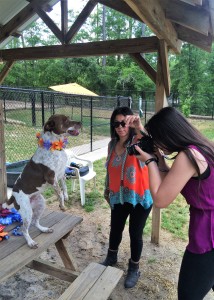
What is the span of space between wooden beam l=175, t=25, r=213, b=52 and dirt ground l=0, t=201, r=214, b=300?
2538mm

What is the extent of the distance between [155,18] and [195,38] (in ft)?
3.74

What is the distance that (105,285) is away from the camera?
2.12m

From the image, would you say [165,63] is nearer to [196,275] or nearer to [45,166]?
[45,166]

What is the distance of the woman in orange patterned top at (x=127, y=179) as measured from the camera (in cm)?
272

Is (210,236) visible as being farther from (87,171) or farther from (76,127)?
(87,171)

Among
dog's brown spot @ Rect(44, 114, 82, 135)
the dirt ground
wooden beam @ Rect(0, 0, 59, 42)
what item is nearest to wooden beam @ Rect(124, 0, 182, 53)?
dog's brown spot @ Rect(44, 114, 82, 135)

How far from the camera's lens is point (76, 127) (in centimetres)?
224

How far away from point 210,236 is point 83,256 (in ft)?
7.43

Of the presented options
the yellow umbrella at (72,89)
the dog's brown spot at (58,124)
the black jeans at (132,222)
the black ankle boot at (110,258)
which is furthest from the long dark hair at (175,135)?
the yellow umbrella at (72,89)

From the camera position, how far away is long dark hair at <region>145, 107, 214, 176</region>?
5.32 ft

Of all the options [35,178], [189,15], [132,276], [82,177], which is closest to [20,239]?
[35,178]

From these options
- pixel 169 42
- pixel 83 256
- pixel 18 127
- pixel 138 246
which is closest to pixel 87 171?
pixel 83 256

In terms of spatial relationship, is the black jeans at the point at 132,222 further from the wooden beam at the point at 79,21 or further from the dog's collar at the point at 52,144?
the wooden beam at the point at 79,21

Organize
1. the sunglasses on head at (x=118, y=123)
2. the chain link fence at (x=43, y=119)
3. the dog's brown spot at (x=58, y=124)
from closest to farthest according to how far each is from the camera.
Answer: the dog's brown spot at (x=58, y=124) < the sunglasses on head at (x=118, y=123) < the chain link fence at (x=43, y=119)
